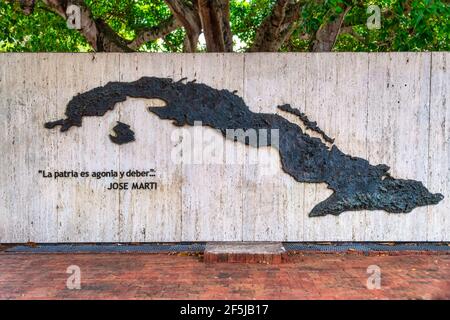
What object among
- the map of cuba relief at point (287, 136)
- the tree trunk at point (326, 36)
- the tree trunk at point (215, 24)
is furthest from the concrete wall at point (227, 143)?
the tree trunk at point (326, 36)

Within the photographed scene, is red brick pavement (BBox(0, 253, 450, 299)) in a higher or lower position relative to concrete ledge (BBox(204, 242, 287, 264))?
lower

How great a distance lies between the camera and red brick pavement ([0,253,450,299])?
488cm

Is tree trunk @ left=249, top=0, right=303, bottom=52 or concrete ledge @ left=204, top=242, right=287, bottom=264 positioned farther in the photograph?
tree trunk @ left=249, top=0, right=303, bottom=52

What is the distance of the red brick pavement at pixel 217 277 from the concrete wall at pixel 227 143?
0.55 metres

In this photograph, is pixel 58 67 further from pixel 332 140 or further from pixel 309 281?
pixel 309 281

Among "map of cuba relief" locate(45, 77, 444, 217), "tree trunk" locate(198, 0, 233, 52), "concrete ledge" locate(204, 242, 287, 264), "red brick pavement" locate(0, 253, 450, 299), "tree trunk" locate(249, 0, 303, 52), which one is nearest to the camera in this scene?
"red brick pavement" locate(0, 253, 450, 299)

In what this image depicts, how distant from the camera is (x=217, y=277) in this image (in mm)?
5504

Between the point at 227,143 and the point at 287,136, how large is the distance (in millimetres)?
828

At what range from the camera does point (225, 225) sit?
690 cm

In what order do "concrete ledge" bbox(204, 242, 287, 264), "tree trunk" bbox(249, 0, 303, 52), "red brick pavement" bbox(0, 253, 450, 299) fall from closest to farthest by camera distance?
"red brick pavement" bbox(0, 253, 450, 299) < "concrete ledge" bbox(204, 242, 287, 264) < "tree trunk" bbox(249, 0, 303, 52)

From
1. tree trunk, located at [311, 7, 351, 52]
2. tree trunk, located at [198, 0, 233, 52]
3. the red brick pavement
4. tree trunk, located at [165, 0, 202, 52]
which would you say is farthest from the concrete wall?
tree trunk, located at [165, 0, 202, 52]

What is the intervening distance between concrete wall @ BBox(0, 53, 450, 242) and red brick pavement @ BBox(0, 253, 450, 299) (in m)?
0.55

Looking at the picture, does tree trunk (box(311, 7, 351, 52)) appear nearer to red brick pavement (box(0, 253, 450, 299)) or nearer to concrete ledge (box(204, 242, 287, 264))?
red brick pavement (box(0, 253, 450, 299))

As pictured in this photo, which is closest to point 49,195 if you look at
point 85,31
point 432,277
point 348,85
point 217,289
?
point 217,289
